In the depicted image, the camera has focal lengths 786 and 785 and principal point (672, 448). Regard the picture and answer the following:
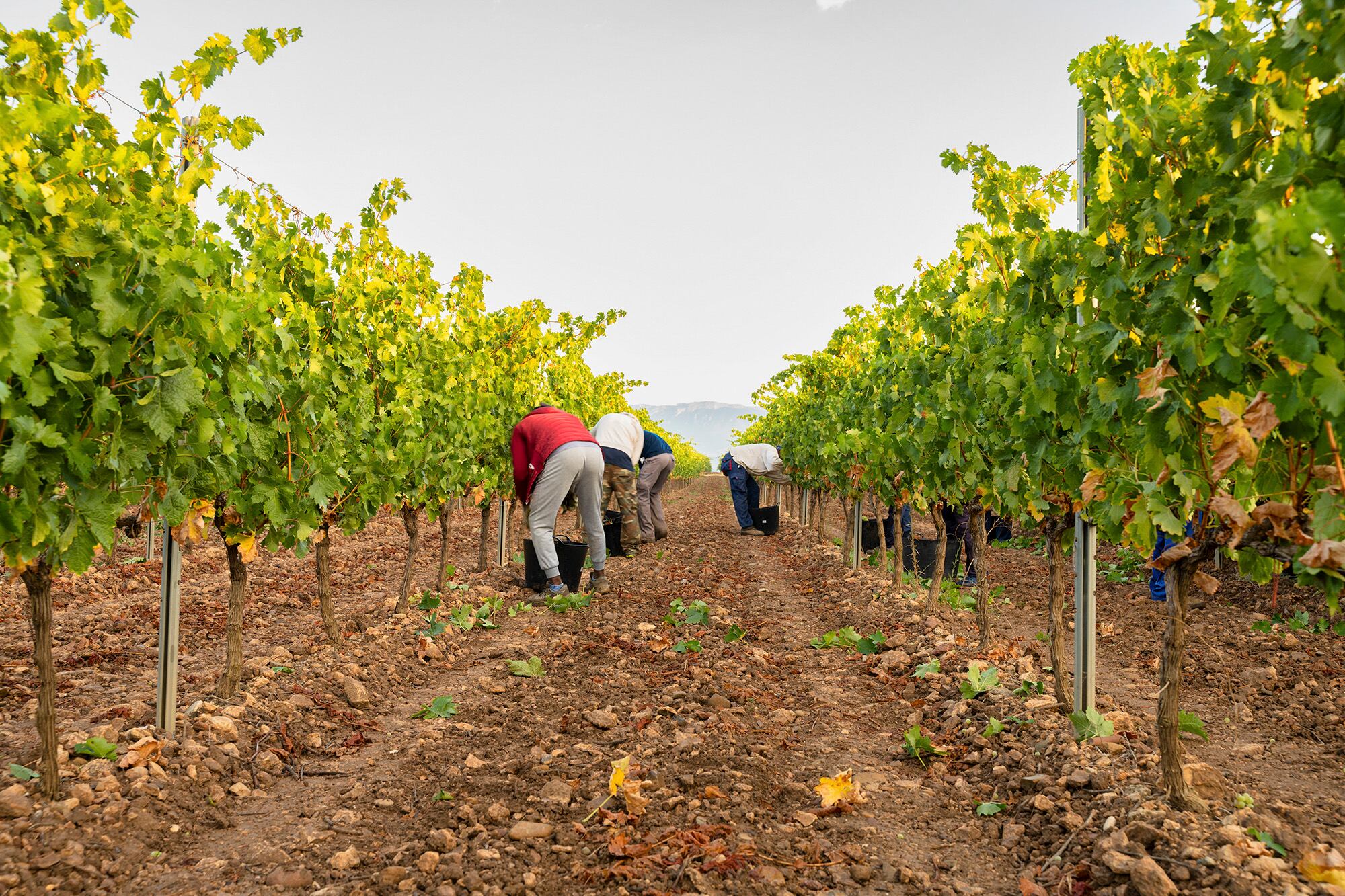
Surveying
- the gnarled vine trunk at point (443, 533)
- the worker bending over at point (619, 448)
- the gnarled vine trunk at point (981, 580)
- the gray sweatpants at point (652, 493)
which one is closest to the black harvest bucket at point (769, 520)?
the gray sweatpants at point (652, 493)

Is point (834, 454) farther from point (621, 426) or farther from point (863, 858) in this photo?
point (863, 858)

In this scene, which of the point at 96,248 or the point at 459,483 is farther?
the point at 459,483

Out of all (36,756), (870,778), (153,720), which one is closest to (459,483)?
(153,720)

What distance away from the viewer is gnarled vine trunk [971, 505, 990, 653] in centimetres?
546

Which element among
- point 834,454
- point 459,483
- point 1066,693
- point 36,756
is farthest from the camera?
point 834,454

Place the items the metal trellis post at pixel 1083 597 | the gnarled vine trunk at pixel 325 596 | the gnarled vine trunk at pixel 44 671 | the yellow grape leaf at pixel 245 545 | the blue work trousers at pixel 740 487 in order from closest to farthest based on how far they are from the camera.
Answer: the gnarled vine trunk at pixel 44 671 < the metal trellis post at pixel 1083 597 < the yellow grape leaf at pixel 245 545 < the gnarled vine trunk at pixel 325 596 < the blue work trousers at pixel 740 487

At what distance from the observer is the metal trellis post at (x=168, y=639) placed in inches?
138

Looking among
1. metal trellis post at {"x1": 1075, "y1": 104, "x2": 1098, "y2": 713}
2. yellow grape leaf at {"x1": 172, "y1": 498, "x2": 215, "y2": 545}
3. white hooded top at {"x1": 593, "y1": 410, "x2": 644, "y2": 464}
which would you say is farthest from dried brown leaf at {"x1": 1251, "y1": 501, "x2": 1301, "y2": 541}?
white hooded top at {"x1": 593, "y1": 410, "x2": 644, "y2": 464}

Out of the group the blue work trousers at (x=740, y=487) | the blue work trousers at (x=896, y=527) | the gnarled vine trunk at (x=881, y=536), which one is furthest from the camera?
the blue work trousers at (x=740, y=487)

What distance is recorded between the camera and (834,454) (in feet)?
30.9

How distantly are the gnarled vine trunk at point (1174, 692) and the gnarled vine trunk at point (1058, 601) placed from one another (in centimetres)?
116

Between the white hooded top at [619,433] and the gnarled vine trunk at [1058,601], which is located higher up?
the white hooded top at [619,433]

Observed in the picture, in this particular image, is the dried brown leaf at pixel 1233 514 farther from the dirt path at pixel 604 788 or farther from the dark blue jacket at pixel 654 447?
the dark blue jacket at pixel 654 447

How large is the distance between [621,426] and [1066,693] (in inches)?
278
